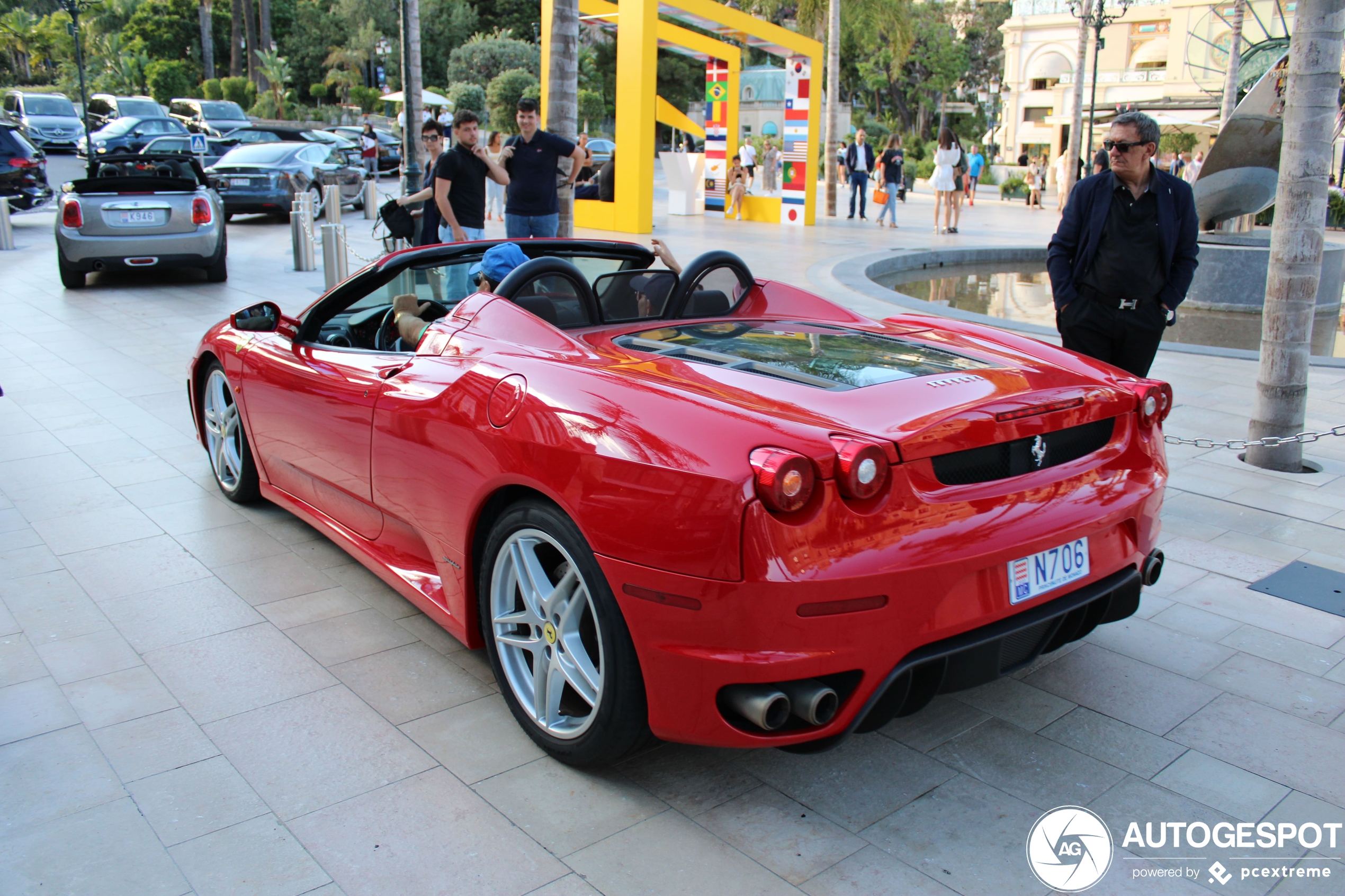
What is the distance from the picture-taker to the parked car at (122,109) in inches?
1297

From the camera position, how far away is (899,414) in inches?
102

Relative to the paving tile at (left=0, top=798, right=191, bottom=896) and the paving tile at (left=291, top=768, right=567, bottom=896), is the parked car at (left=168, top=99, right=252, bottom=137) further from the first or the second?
the paving tile at (left=291, top=768, right=567, bottom=896)

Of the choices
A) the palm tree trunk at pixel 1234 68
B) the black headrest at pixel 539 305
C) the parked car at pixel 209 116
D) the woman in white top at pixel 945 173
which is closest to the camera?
the black headrest at pixel 539 305

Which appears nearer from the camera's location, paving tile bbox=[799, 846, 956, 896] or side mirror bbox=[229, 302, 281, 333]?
paving tile bbox=[799, 846, 956, 896]

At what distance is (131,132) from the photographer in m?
28.4

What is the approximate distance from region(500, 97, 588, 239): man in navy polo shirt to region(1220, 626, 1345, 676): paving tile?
620 centimetres

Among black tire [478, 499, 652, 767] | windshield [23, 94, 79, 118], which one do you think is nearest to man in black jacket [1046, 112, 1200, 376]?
black tire [478, 499, 652, 767]

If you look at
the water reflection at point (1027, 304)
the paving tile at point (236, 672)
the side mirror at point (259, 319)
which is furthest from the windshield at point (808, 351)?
the water reflection at point (1027, 304)

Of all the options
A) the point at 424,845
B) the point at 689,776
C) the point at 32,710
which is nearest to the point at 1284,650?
the point at 689,776

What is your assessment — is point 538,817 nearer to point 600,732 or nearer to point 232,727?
point 600,732

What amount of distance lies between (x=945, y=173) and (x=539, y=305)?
17315mm

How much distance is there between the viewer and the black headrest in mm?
3398

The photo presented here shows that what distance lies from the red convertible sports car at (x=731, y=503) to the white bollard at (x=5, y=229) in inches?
563

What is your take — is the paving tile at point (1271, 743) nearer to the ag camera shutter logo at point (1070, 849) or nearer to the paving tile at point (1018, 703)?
the paving tile at point (1018, 703)
